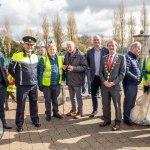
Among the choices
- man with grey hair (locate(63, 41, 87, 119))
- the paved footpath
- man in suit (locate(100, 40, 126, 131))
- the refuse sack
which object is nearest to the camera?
the paved footpath

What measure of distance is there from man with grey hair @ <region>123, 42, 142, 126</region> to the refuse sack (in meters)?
0.31

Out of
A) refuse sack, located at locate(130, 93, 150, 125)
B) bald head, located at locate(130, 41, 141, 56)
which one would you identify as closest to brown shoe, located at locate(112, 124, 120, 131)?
refuse sack, located at locate(130, 93, 150, 125)

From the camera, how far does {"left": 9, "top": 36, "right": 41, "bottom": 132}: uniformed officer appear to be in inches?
252

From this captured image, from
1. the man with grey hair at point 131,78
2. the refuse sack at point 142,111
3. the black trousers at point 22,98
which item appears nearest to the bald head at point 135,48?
the man with grey hair at point 131,78

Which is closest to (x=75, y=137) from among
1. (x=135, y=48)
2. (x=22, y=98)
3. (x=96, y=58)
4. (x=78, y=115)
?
(x=22, y=98)

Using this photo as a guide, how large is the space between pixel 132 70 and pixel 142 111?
0.96 meters

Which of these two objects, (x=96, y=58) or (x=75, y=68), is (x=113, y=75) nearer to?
(x=96, y=58)

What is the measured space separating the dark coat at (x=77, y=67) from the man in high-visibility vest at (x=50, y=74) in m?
0.25

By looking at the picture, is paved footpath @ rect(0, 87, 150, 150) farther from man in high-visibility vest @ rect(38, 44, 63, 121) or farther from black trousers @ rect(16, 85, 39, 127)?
man in high-visibility vest @ rect(38, 44, 63, 121)

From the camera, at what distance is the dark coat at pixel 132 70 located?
6672 millimetres

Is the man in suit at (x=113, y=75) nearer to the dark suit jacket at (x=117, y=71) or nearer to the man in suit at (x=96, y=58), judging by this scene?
the dark suit jacket at (x=117, y=71)

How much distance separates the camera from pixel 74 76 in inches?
295

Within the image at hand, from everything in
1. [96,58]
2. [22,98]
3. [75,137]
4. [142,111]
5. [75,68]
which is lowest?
[75,137]

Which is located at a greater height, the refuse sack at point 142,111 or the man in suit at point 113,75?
the man in suit at point 113,75
